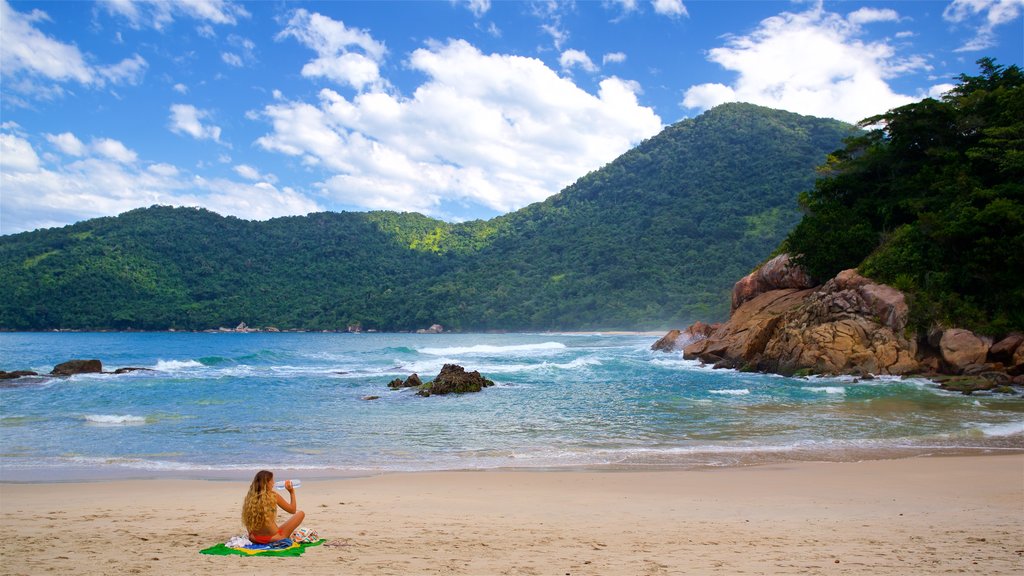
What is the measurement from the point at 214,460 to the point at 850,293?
26.3 meters

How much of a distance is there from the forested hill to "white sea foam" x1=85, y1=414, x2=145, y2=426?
236ft

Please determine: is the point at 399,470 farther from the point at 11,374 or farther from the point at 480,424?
the point at 11,374

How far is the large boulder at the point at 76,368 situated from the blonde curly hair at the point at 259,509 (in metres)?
30.7

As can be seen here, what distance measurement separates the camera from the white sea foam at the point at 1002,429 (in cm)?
1369

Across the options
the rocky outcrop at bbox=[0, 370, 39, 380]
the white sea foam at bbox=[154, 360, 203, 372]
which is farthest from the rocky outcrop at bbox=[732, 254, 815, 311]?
the rocky outcrop at bbox=[0, 370, 39, 380]

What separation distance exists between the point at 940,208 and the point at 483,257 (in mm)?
96966

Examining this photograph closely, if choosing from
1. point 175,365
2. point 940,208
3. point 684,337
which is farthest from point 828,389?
point 175,365

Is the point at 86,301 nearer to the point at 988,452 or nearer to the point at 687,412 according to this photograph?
the point at 687,412

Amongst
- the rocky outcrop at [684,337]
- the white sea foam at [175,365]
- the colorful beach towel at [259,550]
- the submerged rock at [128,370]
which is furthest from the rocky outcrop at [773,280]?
the submerged rock at [128,370]

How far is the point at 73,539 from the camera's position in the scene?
6316mm

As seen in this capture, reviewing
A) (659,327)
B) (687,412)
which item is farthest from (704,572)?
(659,327)

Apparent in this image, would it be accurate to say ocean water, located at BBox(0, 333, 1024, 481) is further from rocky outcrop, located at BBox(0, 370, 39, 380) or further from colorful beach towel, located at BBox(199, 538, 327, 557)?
colorful beach towel, located at BBox(199, 538, 327, 557)

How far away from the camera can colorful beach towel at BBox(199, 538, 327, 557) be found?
583 centimetres

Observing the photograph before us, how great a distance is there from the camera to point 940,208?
2838 centimetres
